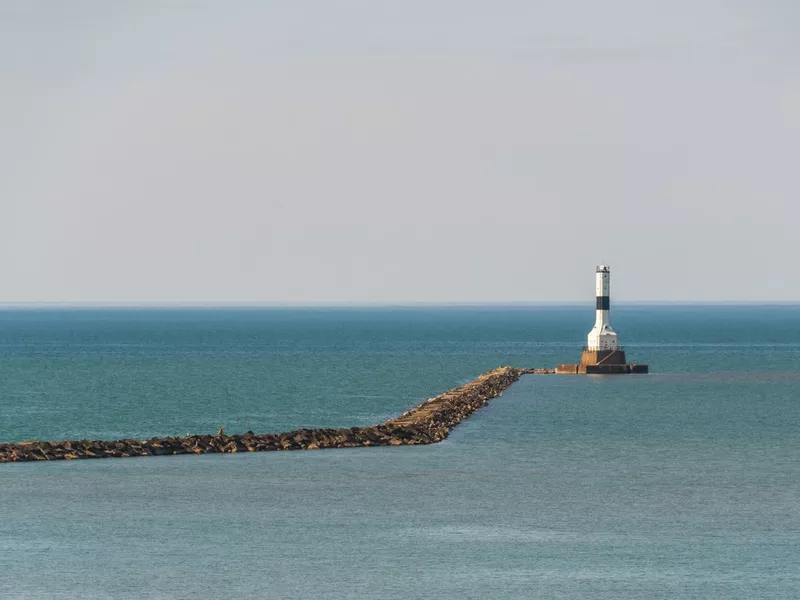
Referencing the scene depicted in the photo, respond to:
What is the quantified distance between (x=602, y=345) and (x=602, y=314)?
12.3ft

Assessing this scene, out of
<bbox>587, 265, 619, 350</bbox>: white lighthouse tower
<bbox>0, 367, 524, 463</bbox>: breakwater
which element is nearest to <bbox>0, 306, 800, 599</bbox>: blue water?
<bbox>0, 367, 524, 463</bbox>: breakwater

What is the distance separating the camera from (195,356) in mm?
156750

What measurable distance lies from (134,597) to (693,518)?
60.2 feet

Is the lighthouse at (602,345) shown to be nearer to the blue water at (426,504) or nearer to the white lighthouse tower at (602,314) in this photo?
the white lighthouse tower at (602,314)

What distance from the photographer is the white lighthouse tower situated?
11019 centimetres

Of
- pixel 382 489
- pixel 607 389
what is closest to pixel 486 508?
pixel 382 489

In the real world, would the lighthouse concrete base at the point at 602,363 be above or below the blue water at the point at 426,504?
above

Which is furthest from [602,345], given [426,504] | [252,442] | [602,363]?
[426,504]

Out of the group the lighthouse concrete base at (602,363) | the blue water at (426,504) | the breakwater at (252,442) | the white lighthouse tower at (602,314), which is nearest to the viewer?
the blue water at (426,504)

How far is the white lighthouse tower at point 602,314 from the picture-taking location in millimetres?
110188

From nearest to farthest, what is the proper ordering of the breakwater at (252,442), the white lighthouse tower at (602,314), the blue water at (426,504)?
the blue water at (426,504) < the breakwater at (252,442) < the white lighthouse tower at (602,314)

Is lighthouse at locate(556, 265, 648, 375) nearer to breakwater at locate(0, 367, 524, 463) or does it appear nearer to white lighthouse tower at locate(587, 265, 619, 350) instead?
white lighthouse tower at locate(587, 265, 619, 350)

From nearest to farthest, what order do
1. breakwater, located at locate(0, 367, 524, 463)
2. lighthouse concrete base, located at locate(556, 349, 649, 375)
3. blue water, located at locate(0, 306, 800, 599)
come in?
blue water, located at locate(0, 306, 800, 599) < breakwater, located at locate(0, 367, 524, 463) < lighthouse concrete base, located at locate(556, 349, 649, 375)

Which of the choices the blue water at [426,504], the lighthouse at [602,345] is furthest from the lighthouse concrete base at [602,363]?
the blue water at [426,504]
